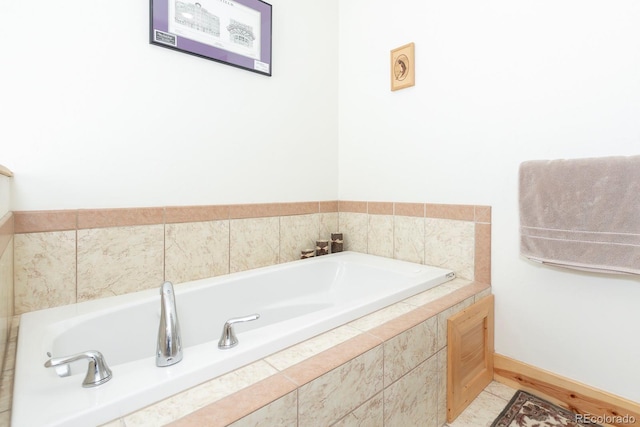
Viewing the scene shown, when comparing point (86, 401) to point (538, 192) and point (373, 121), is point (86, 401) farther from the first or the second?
point (373, 121)

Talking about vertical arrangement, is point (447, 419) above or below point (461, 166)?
below

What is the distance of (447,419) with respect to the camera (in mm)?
1249

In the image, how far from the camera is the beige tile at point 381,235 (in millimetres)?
1960

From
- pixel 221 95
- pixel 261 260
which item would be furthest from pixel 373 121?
pixel 261 260

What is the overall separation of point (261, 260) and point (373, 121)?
114 cm

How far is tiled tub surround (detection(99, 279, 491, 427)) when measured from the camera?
66 cm

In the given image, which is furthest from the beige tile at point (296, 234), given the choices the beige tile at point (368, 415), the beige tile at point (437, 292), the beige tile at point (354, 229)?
the beige tile at point (368, 415)

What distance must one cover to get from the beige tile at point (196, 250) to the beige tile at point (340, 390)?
97cm

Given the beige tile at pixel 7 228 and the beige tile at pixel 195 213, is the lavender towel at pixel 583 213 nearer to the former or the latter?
the beige tile at pixel 195 213

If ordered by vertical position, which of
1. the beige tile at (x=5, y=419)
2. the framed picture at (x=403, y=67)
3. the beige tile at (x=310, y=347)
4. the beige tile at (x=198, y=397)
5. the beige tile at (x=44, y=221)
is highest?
the framed picture at (x=403, y=67)

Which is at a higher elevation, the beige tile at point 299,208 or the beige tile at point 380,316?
the beige tile at point 299,208

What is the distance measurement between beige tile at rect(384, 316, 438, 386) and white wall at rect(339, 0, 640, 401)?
0.63 meters

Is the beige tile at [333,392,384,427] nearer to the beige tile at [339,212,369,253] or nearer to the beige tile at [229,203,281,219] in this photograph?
the beige tile at [229,203,281,219]

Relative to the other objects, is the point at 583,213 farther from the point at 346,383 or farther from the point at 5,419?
the point at 5,419
